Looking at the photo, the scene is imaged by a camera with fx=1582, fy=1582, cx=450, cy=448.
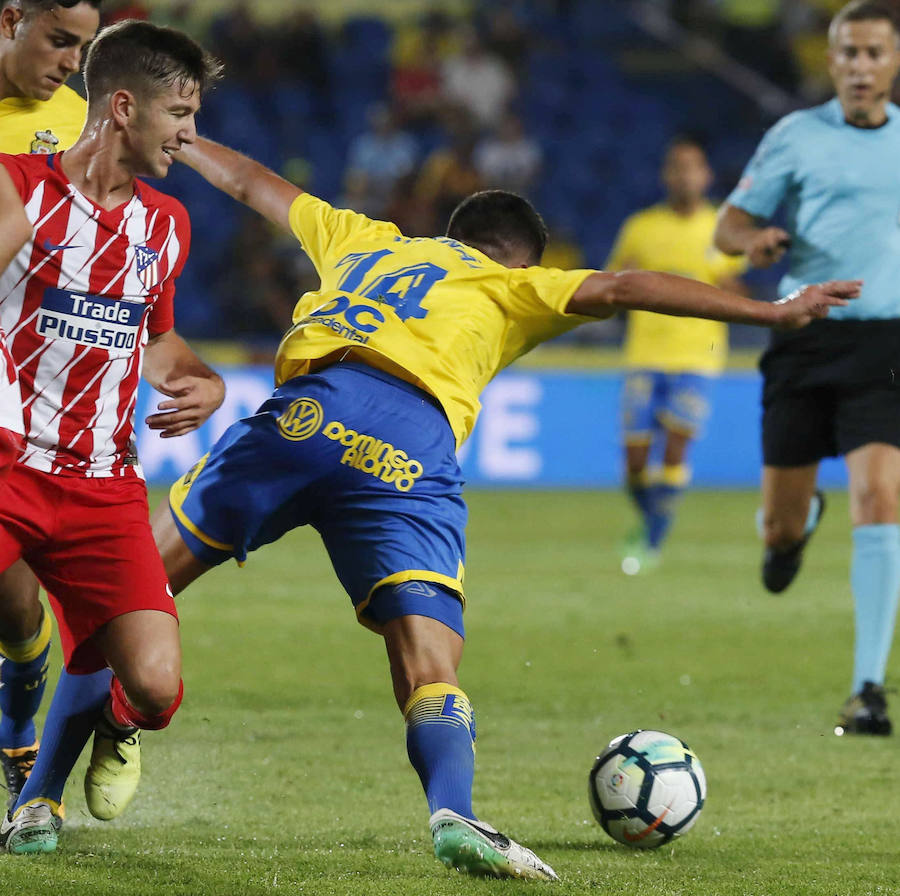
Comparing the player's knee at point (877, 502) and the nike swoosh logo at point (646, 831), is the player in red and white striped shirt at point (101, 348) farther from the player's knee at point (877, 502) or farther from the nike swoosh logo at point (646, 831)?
the player's knee at point (877, 502)

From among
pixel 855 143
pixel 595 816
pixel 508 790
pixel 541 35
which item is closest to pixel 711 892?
pixel 595 816

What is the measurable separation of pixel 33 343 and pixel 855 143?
3.55 metres

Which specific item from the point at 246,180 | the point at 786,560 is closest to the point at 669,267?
the point at 786,560

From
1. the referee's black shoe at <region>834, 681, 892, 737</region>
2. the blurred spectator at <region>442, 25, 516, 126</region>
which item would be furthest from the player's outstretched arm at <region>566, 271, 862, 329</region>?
the blurred spectator at <region>442, 25, 516, 126</region>

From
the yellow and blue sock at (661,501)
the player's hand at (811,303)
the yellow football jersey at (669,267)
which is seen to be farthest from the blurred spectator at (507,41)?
the player's hand at (811,303)

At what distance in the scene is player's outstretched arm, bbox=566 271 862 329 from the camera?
359cm

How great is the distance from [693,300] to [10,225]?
4.91 ft

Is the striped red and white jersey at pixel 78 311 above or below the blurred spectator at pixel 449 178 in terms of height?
below

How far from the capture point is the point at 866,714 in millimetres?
5270

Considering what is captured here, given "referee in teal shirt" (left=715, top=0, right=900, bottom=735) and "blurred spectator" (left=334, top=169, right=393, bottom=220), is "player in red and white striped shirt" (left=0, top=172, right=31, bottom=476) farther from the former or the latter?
"blurred spectator" (left=334, top=169, right=393, bottom=220)

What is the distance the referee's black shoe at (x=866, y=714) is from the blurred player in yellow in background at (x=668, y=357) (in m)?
4.69

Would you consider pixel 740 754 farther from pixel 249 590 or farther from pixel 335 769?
pixel 249 590

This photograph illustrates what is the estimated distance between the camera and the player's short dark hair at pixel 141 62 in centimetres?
342

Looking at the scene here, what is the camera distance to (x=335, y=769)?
4.71m
